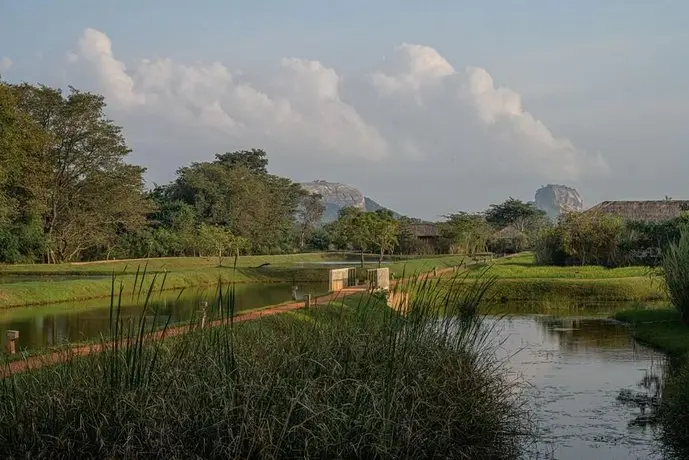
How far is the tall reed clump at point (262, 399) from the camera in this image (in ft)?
19.7

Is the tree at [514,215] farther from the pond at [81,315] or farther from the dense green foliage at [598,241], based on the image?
the pond at [81,315]

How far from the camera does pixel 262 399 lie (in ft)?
20.8

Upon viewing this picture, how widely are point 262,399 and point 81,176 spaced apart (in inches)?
1567

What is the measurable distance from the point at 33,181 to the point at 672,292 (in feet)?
106

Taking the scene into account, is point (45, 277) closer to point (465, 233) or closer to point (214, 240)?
point (214, 240)

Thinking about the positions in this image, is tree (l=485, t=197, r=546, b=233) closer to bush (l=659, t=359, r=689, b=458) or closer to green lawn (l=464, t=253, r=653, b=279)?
green lawn (l=464, t=253, r=653, b=279)

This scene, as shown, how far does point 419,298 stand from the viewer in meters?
9.19

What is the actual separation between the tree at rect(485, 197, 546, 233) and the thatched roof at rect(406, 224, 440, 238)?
6.53 meters

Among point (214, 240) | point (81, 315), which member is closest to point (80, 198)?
point (214, 240)

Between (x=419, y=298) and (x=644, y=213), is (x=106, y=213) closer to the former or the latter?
(x=644, y=213)

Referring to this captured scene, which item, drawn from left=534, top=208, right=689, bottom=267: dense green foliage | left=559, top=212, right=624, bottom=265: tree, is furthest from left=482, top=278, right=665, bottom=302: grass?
left=559, top=212, right=624, bottom=265: tree

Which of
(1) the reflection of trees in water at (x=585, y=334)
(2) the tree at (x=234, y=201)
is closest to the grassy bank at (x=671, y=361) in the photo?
(1) the reflection of trees in water at (x=585, y=334)

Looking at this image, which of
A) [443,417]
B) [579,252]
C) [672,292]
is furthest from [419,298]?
[579,252]

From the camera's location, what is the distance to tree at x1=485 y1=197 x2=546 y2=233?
75.4 metres
